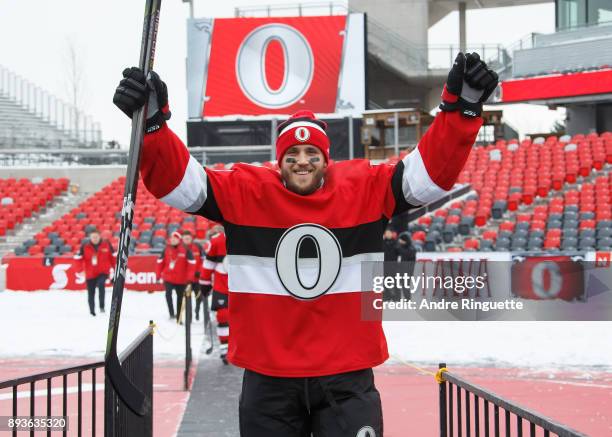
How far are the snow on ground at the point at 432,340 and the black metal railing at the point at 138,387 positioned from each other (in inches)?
199

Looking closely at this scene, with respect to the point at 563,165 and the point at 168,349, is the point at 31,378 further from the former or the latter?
the point at 563,165

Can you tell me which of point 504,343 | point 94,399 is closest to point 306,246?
point 94,399

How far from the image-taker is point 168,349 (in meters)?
11.2

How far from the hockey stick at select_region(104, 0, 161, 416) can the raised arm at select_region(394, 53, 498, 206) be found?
1.11 meters

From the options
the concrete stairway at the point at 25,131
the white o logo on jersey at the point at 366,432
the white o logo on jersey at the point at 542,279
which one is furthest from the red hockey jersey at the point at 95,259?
the concrete stairway at the point at 25,131

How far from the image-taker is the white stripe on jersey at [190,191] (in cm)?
343

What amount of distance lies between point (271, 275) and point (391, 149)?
3033cm

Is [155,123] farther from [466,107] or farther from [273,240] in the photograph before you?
[466,107]

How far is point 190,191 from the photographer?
3.46m

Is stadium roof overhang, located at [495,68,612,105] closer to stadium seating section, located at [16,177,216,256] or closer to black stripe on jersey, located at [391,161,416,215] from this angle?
stadium seating section, located at [16,177,216,256]

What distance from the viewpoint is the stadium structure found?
2038 centimetres

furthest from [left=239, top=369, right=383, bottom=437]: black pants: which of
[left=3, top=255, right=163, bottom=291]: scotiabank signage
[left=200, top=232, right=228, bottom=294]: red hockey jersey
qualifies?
[left=3, top=255, right=163, bottom=291]: scotiabank signage

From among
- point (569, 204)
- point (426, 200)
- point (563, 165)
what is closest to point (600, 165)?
point (563, 165)

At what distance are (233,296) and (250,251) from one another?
0.20 metres
